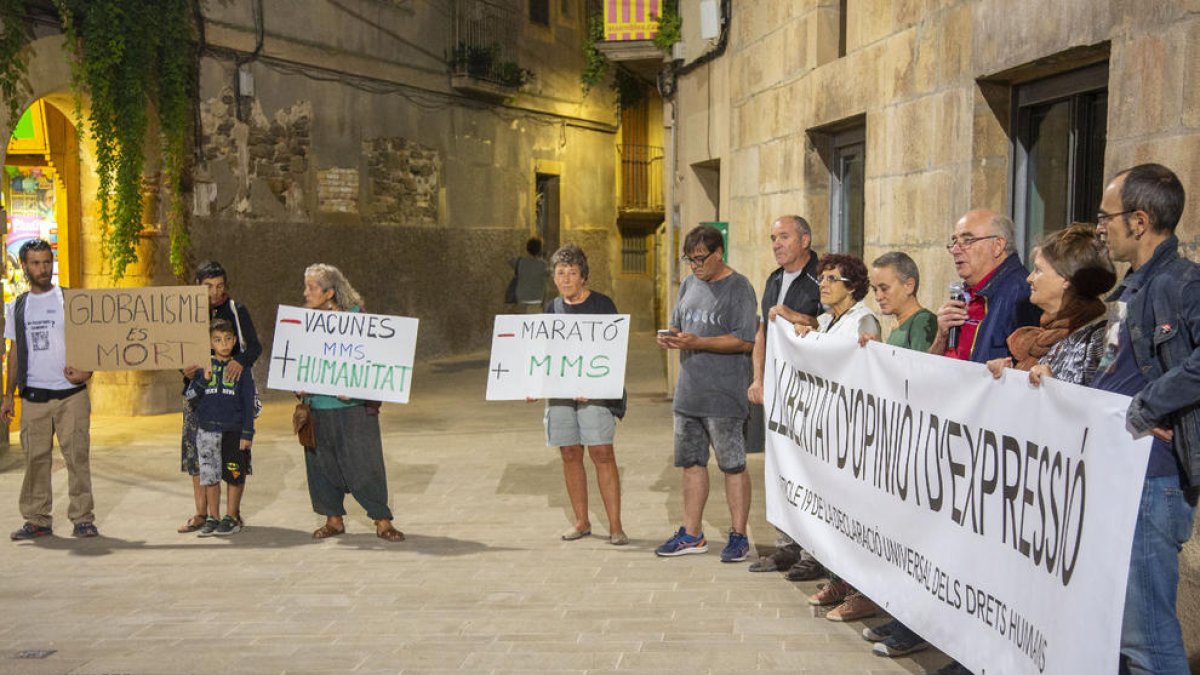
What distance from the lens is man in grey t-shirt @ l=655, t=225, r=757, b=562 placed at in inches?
290

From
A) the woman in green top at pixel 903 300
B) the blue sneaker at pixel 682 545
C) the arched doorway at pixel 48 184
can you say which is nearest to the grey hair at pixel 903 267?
the woman in green top at pixel 903 300

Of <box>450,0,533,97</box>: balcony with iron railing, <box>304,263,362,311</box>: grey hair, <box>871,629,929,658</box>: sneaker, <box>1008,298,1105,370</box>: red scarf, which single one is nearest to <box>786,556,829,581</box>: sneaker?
<box>871,629,929,658</box>: sneaker

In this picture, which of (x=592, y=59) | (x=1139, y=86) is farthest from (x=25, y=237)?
(x=1139, y=86)

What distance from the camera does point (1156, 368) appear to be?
4074 mm

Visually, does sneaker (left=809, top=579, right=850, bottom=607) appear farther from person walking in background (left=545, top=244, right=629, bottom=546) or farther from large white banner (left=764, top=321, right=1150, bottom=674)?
person walking in background (left=545, top=244, right=629, bottom=546)

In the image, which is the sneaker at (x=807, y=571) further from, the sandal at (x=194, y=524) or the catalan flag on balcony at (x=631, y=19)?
the catalan flag on balcony at (x=631, y=19)

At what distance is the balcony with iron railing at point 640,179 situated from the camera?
28625mm

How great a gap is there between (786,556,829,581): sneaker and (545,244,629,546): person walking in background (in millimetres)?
1322

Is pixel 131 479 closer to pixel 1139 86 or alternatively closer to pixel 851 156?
pixel 851 156

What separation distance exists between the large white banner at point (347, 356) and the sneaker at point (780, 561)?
2297 millimetres

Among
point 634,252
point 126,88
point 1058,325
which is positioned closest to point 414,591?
point 1058,325

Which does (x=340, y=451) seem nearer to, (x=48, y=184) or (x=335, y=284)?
(x=335, y=284)

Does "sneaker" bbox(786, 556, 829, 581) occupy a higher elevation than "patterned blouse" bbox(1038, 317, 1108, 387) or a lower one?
lower

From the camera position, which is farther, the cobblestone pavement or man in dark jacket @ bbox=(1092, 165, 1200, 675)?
the cobblestone pavement
